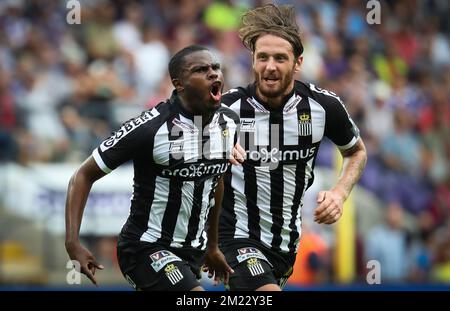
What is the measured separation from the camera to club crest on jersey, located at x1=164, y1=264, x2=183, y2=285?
628cm

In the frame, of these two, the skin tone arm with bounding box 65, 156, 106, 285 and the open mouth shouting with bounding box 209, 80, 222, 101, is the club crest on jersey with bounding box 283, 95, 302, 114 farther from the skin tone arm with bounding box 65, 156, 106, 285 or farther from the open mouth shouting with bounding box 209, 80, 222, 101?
the skin tone arm with bounding box 65, 156, 106, 285

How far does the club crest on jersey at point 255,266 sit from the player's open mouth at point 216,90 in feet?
4.02

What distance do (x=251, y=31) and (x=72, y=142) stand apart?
192 inches

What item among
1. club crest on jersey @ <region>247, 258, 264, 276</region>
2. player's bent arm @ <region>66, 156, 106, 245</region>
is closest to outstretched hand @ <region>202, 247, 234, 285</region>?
club crest on jersey @ <region>247, 258, 264, 276</region>

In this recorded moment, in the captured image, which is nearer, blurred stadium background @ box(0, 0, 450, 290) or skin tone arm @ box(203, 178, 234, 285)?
skin tone arm @ box(203, 178, 234, 285)

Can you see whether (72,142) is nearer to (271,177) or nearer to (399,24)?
(271,177)

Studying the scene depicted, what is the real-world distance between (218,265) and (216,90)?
128 centimetres

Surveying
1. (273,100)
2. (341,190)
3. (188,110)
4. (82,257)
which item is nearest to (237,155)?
(188,110)

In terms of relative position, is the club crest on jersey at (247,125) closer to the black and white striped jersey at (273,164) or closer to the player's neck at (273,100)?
the black and white striped jersey at (273,164)

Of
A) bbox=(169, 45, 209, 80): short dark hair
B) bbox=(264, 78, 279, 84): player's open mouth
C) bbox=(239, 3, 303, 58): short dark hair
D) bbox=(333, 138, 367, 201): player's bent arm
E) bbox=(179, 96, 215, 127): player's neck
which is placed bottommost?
bbox=(333, 138, 367, 201): player's bent arm

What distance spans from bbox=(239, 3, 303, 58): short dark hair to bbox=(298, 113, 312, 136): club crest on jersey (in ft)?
1.49

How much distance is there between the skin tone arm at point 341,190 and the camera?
260 inches

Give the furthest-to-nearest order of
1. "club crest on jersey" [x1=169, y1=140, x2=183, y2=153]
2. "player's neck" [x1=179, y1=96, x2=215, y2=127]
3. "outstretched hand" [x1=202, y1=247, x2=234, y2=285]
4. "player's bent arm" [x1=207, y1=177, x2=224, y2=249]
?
"outstretched hand" [x1=202, y1=247, x2=234, y2=285]
"player's bent arm" [x1=207, y1=177, x2=224, y2=249]
"player's neck" [x1=179, y1=96, x2=215, y2=127]
"club crest on jersey" [x1=169, y1=140, x2=183, y2=153]
